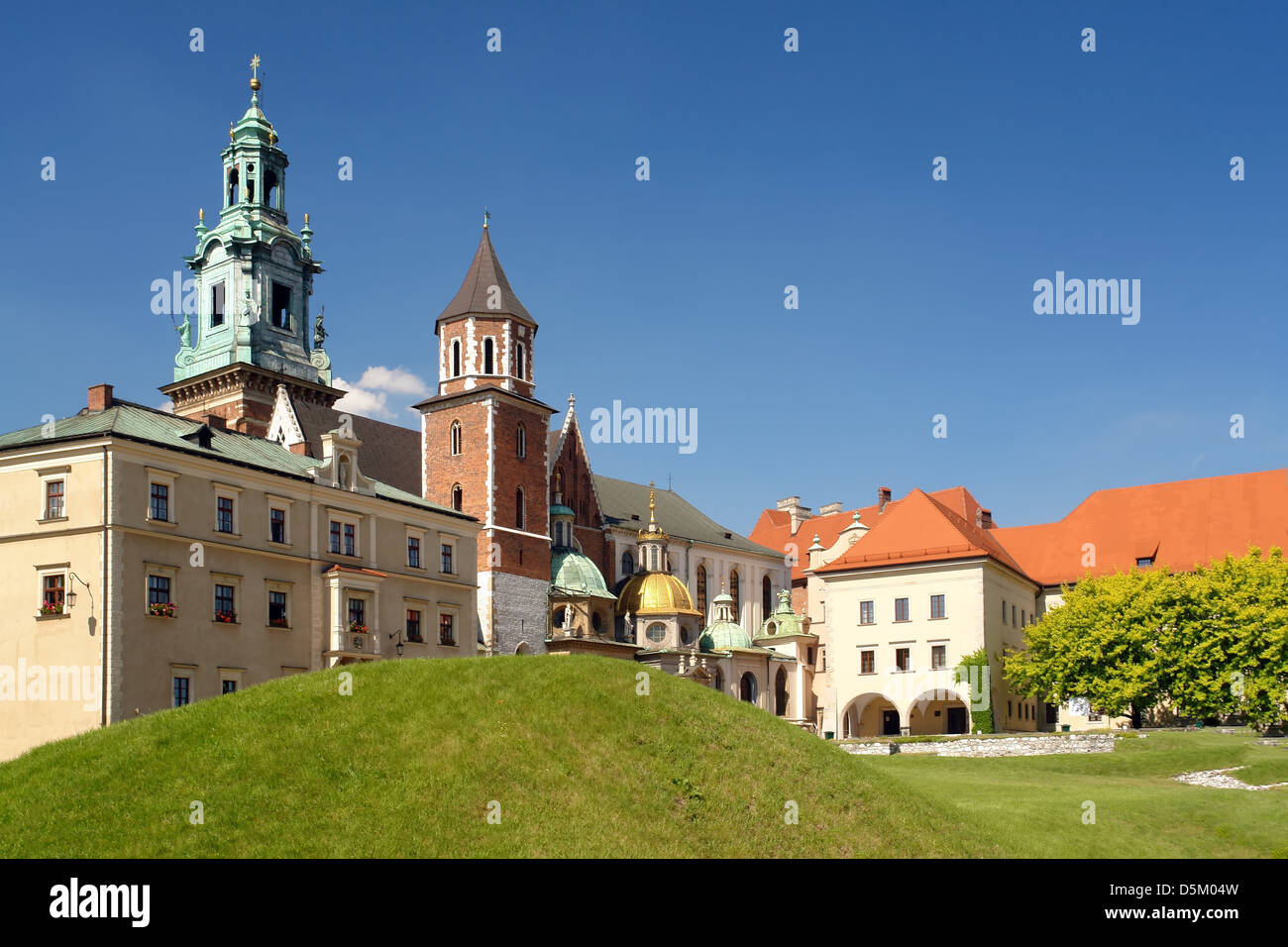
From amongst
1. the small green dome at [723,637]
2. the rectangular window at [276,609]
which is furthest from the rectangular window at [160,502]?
the small green dome at [723,637]

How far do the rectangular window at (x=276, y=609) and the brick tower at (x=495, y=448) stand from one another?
2070 centimetres

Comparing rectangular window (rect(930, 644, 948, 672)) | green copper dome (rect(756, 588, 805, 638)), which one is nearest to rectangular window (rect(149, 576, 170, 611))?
rectangular window (rect(930, 644, 948, 672))

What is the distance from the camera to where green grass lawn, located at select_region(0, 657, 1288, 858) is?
76.2ft

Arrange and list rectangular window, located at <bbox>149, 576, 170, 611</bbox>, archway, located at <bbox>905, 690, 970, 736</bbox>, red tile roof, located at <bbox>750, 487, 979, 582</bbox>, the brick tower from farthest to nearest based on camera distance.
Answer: red tile roof, located at <bbox>750, 487, 979, 582</bbox>
archway, located at <bbox>905, 690, 970, 736</bbox>
the brick tower
rectangular window, located at <bbox>149, 576, 170, 611</bbox>

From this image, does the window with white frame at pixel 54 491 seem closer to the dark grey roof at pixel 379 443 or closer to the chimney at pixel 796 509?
the dark grey roof at pixel 379 443

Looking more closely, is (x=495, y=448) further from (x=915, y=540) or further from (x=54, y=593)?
(x=54, y=593)

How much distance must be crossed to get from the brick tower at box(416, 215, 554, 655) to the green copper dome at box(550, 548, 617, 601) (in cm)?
192

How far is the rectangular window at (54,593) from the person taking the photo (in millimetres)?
41375

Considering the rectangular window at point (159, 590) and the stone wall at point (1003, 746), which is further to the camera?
the stone wall at point (1003, 746)

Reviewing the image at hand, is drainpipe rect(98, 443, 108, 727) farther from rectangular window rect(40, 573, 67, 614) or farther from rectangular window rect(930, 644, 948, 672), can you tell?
rectangular window rect(930, 644, 948, 672)

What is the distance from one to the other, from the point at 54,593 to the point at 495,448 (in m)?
31.4
